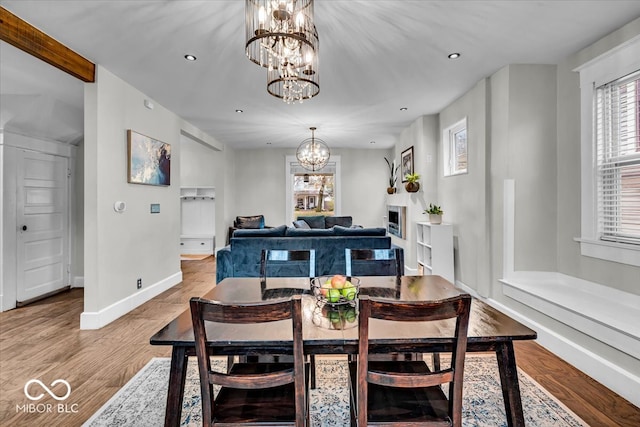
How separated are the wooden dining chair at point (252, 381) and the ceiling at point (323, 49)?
213 centimetres

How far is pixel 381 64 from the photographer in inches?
131

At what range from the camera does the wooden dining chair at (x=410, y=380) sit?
3.74ft

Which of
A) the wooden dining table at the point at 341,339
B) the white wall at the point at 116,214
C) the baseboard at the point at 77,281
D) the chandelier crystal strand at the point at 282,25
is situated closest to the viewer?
the wooden dining table at the point at 341,339

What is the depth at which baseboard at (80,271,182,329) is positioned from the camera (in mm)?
3322

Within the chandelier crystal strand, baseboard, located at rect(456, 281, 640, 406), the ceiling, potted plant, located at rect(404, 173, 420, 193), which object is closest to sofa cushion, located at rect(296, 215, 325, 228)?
potted plant, located at rect(404, 173, 420, 193)

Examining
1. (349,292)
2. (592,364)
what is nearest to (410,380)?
(349,292)

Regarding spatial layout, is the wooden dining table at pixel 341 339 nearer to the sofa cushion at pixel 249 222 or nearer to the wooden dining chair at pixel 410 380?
the wooden dining chair at pixel 410 380

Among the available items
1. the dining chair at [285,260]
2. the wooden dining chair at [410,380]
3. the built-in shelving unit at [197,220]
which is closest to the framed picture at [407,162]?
the dining chair at [285,260]

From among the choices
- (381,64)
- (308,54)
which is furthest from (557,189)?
(308,54)

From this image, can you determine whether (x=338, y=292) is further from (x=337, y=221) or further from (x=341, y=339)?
(x=337, y=221)

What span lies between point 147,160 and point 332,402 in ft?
11.9

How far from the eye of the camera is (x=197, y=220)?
8.37 metres

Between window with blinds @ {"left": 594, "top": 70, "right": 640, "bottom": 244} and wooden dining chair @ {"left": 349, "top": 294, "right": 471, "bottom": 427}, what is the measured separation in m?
2.47

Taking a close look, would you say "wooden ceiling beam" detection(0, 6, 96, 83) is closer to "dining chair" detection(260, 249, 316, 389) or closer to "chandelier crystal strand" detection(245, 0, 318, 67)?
"chandelier crystal strand" detection(245, 0, 318, 67)
